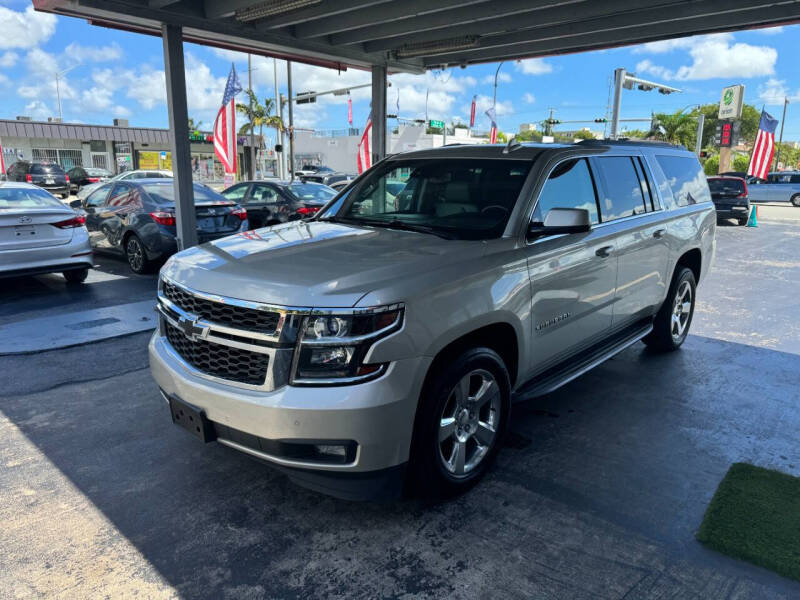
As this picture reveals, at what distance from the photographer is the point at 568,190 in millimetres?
4062

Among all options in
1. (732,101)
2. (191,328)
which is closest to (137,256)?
(191,328)

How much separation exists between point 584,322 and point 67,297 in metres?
7.05

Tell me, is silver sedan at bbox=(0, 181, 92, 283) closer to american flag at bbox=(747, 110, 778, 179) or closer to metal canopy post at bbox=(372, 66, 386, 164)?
metal canopy post at bbox=(372, 66, 386, 164)

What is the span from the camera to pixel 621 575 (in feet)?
8.86

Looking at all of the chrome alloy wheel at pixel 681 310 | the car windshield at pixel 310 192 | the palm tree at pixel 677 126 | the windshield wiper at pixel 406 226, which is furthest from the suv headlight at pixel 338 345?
the palm tree at pixel 677 126

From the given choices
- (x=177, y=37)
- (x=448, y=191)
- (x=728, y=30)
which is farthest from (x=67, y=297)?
(x=728, y=30)

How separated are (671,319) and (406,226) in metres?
3.20

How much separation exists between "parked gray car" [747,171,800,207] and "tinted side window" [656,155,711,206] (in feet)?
102

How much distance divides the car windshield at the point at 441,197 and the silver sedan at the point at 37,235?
200 inches

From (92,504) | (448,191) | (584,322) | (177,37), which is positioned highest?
(177,37)

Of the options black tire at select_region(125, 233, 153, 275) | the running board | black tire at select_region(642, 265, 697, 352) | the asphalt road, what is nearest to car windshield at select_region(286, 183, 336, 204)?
black tire at select_region(125, 233, 153, 275)

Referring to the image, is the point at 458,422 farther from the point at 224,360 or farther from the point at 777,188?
the point at 777,188

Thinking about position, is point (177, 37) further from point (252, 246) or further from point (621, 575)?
point (621, 575)

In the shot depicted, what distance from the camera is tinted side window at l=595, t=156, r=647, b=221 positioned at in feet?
14.7
